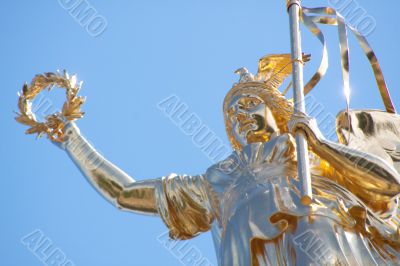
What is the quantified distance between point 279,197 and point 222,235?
0.56m

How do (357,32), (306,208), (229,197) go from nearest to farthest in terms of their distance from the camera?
1. (306,208)
2. (229,197)
3. (357,32)

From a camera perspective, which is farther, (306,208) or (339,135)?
(339,135)

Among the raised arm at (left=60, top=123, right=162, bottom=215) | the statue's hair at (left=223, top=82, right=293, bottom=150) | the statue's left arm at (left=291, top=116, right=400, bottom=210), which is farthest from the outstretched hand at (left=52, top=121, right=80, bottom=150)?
the statue's left arm at (left=291, top=116, right=400, bottom=210)

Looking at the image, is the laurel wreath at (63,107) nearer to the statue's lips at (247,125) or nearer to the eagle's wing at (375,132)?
the statue's lips at (247,125)

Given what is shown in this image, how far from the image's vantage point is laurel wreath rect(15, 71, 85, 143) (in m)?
9.25

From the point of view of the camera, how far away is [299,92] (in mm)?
8047

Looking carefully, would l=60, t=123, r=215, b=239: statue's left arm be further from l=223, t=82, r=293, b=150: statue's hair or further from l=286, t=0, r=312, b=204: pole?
l=286, t=0, r=312, b=204: pole

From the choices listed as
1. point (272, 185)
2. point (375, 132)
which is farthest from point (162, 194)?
point (375, 132)

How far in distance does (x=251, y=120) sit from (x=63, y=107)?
1.66 m

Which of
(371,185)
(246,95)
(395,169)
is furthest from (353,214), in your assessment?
(246,95)

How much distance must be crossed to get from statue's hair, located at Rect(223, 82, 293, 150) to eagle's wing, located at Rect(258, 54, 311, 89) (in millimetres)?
145

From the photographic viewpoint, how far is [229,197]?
8.54 meters

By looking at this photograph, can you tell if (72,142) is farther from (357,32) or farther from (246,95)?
(357,32)

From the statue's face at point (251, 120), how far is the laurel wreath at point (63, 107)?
4.40 ft
